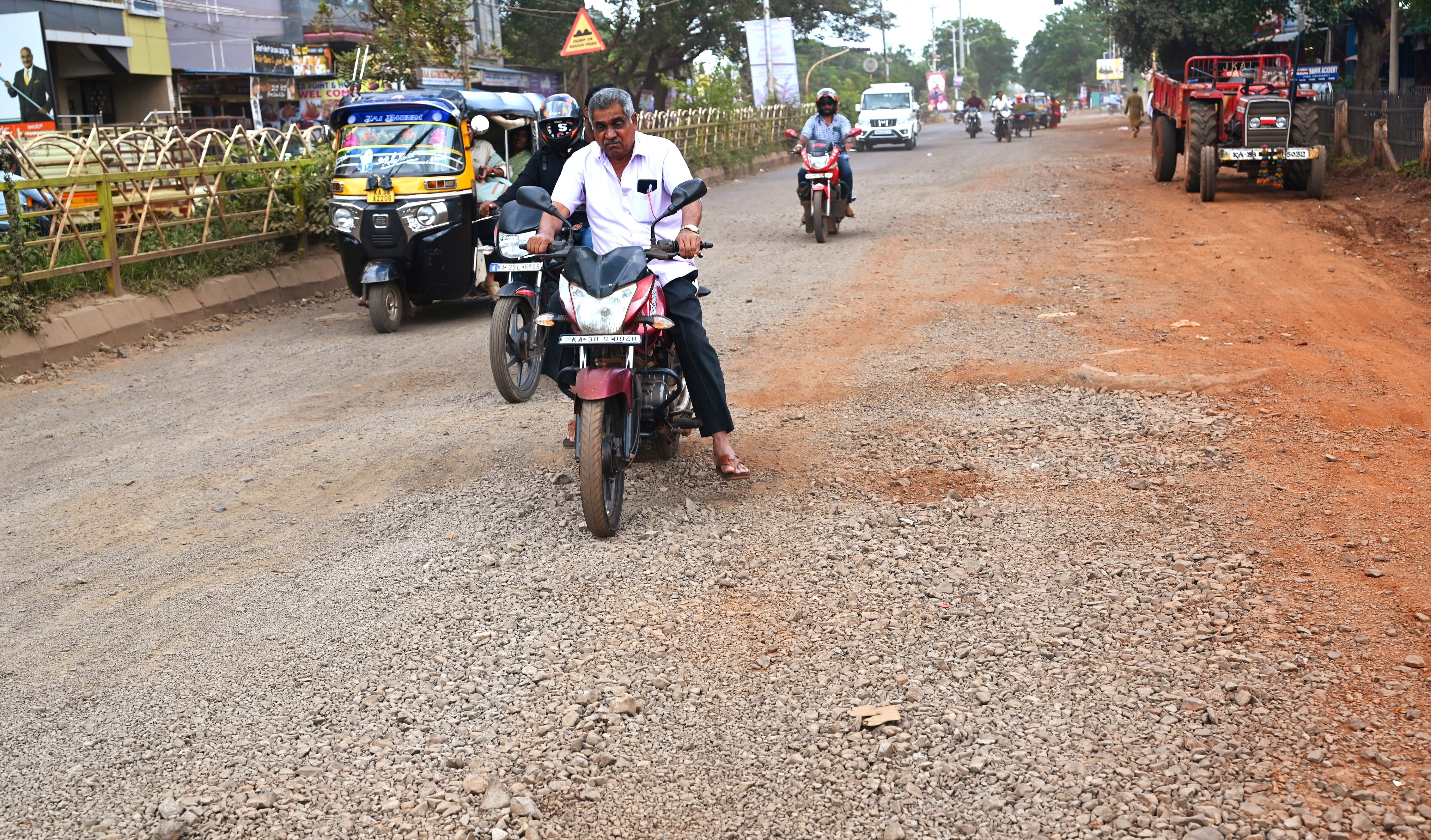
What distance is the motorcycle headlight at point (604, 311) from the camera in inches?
187

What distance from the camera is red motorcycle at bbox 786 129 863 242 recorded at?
13.9m

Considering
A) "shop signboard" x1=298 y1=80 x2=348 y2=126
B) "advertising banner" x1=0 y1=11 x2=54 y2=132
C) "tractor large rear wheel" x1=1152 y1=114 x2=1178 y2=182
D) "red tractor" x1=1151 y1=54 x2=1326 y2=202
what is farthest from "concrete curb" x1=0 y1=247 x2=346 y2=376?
"advertising banner" x1=0 y1=11 x2=54 y2=132

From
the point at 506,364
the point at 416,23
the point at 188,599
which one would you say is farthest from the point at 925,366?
the point at 416,23

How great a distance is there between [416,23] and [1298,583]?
1432cm

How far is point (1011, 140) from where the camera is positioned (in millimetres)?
38500

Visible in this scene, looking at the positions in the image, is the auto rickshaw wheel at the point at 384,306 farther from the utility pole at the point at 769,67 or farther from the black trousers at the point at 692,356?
the utility pole at the point at 769,67

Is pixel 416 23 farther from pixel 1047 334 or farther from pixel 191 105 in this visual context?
pixel 191 105

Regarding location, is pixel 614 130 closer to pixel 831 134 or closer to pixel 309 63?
pixel 831 134

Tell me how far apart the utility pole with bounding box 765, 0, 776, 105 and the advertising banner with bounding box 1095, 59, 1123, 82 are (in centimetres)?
5503

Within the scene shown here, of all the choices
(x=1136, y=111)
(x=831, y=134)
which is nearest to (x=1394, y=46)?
(x=831, y=134)

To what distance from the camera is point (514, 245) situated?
7.41m

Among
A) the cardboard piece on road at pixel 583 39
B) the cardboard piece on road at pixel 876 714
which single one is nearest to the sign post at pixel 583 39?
the cardboard piece on road at pixel 583 39

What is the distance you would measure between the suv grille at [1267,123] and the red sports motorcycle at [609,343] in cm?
1356

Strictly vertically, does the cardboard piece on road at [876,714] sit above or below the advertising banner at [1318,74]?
below
